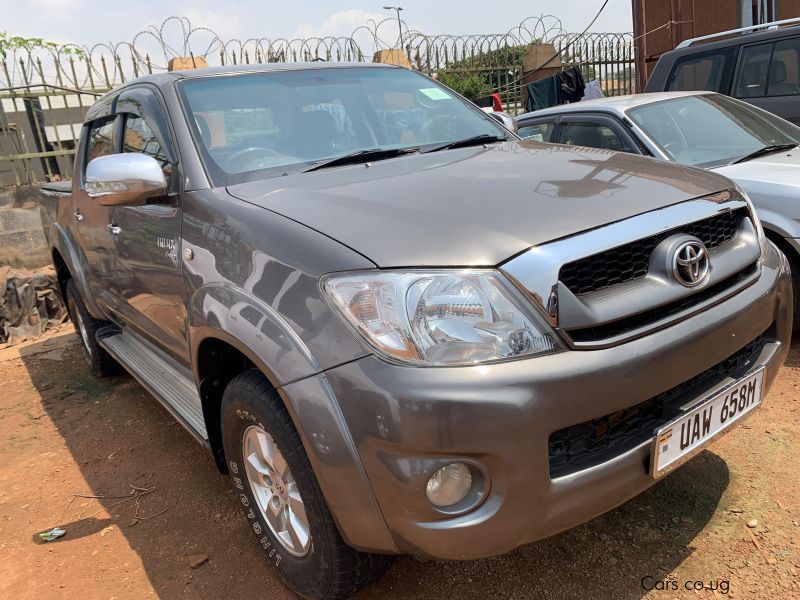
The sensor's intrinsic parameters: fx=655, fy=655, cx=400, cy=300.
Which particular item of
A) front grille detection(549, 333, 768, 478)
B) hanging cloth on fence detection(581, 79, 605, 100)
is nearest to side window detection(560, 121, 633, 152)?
front grille detection(549, 333, 768, 478)

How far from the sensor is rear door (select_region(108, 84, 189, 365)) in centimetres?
247

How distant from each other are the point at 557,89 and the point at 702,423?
9.84 m

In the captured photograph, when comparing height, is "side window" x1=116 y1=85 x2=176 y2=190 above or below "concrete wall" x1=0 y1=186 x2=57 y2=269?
above

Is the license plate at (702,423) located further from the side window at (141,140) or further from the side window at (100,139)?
the side window at (100,139)

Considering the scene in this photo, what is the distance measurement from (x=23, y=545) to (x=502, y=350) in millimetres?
2327

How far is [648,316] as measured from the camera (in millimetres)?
1771

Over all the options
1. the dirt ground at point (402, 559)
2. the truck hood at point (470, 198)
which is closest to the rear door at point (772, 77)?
the dirt ground at point (402, 559)

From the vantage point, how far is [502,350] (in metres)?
1.59

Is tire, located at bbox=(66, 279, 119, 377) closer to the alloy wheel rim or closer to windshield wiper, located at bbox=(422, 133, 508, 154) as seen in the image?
the alloy wheel rim

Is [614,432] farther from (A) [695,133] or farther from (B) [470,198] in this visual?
(A) [695,133]

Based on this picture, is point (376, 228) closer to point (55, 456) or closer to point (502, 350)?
point (502, 350)

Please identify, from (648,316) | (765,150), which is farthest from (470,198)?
(765,150)

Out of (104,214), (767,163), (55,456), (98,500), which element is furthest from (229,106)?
(767,163)

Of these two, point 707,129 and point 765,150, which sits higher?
point 707,129
